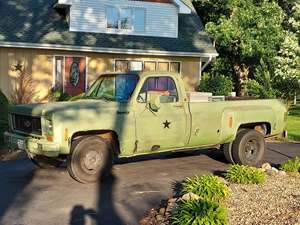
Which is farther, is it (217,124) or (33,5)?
(33,5)

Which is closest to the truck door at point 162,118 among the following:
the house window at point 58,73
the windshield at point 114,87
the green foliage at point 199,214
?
the windshield at point 114,87

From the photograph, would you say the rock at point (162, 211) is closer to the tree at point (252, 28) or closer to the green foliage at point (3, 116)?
the green foliage at point (3, 116)

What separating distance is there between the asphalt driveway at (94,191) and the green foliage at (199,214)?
37.0 inches

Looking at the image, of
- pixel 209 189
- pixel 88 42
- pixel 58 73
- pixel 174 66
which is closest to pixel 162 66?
pixel 174 66

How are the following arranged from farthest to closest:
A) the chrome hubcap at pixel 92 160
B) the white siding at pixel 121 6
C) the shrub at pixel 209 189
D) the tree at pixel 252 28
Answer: the tree at pixel 252 28, the white siding at pixel 121 6, the chrome hubcap at pixel 92 160, the shrub at pixel 209 189

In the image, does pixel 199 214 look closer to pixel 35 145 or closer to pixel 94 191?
pixel 94 191

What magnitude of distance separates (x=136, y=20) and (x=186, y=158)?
13.4m

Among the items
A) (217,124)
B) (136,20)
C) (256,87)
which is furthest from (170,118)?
(136,20)

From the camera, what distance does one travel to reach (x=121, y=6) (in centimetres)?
2416

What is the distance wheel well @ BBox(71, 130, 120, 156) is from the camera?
933cm

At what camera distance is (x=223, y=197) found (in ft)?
24.2

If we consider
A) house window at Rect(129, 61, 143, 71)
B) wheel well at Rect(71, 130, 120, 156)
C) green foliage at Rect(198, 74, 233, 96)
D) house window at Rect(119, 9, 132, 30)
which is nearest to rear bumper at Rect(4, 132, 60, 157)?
wheel well at Rect(71, 130, 120, 156)

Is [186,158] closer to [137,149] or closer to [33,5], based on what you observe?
[137,149]

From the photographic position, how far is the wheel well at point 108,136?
9.33 meters
